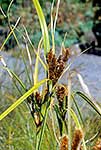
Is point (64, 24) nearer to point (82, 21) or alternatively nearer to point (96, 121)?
point (82, 21)

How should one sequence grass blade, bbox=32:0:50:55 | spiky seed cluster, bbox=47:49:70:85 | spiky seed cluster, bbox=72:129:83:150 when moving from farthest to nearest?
grass blade, bbox=32:0:50:55
spiky seed cluster, bbox=47:49:70:85
spiky seed cluster, bbox=72:129:83:150

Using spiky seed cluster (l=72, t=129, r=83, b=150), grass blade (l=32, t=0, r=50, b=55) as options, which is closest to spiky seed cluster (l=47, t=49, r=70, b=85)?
grass blade (l=32, t=0, r=50, b=55)

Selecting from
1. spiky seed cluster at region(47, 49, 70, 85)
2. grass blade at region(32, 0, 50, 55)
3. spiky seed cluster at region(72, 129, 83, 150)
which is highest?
grass blade at region(32, 0, 50, 55)

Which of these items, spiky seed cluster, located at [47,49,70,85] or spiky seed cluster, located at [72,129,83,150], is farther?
spiky seed cluster, located at [47,49,70,85]

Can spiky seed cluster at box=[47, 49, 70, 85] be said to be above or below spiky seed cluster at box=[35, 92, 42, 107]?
above

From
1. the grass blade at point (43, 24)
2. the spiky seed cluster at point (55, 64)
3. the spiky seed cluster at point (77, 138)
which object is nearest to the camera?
the spiky seed cluster at point (77, 138)

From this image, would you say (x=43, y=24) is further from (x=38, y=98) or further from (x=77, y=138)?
(x=77, y=138)

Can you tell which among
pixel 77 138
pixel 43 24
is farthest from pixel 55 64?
pixel 77 138

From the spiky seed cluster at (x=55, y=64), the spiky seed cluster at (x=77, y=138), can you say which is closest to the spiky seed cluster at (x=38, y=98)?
the spiky seed cluster at (x=55, y=64)

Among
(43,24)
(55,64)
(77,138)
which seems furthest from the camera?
(43,24)

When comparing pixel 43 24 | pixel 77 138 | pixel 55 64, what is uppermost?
pixel 43 24

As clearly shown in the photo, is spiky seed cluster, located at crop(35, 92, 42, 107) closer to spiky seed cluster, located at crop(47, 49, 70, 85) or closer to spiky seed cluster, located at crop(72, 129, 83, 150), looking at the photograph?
spiky seed cluster, located at crop(47, 49, 70, 85)

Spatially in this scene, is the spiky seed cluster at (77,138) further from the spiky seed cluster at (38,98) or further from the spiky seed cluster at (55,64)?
the spiky seed cluster at (38,98)
